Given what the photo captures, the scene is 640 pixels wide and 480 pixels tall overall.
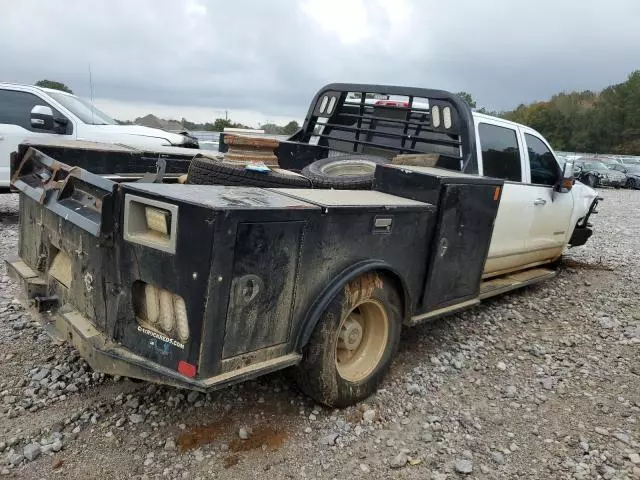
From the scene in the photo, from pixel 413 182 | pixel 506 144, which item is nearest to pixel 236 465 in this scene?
pixel 413 182

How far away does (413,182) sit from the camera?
3572 mm

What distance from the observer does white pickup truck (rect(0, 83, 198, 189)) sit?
773 cm

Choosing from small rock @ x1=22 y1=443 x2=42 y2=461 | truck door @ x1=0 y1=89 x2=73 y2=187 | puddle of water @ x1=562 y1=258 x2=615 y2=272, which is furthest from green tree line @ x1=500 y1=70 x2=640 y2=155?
small rock @ x1=22 y1=443 x2=42 y2=461

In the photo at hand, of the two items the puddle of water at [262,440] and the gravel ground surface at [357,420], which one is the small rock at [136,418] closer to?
the gravel ground surface at [357,420]

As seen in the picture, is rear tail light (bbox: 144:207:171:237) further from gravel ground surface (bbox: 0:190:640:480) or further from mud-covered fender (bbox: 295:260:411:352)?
gravel ground surface (bbox: 0:190:640:480)

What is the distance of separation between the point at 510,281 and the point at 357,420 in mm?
2743

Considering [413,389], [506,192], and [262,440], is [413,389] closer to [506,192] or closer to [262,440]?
[262,440]

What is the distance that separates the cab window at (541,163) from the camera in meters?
5.58

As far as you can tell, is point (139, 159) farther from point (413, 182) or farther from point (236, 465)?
point (236, 465)

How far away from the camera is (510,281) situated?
5324 mm

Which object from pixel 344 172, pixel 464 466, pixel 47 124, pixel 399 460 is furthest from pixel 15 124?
pixel 464 466

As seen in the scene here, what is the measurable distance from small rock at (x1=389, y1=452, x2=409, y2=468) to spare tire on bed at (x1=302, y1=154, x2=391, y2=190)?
1.83 meters

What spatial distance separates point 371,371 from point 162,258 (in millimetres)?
1573

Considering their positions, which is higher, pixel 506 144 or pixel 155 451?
pixel 506 144
